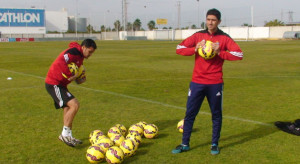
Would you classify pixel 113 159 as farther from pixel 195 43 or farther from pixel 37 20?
pixel 37 20

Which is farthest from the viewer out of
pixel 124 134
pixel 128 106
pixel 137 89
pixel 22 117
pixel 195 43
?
pixel 137 89

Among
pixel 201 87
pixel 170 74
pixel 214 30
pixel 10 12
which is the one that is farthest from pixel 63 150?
pixel 10 12

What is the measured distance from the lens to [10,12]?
93.8 meters

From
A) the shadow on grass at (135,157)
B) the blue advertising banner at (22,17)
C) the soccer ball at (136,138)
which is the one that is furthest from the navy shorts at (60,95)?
the blue advertising banner at (22,17)

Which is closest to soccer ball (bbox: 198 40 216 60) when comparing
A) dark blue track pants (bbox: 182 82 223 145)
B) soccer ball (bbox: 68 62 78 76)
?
dark blue track pants (bbox: 182 82 223 145)

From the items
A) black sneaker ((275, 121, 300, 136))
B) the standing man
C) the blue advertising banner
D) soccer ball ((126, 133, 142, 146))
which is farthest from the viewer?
the blue advertising banner

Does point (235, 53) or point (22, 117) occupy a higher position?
point (235, 53)

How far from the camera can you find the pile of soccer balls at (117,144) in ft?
18.7

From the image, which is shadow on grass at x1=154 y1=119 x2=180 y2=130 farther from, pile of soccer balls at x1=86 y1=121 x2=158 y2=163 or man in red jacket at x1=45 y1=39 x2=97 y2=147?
man in red jacket at x1=45 y1=39 x2=97 y2=147

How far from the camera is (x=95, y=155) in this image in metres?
5.71

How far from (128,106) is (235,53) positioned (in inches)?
190

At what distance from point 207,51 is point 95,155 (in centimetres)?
257

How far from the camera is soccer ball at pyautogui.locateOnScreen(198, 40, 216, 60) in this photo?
568 centimetres

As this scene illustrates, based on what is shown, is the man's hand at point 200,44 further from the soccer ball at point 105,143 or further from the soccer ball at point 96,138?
the soccer ball at point 96,138
